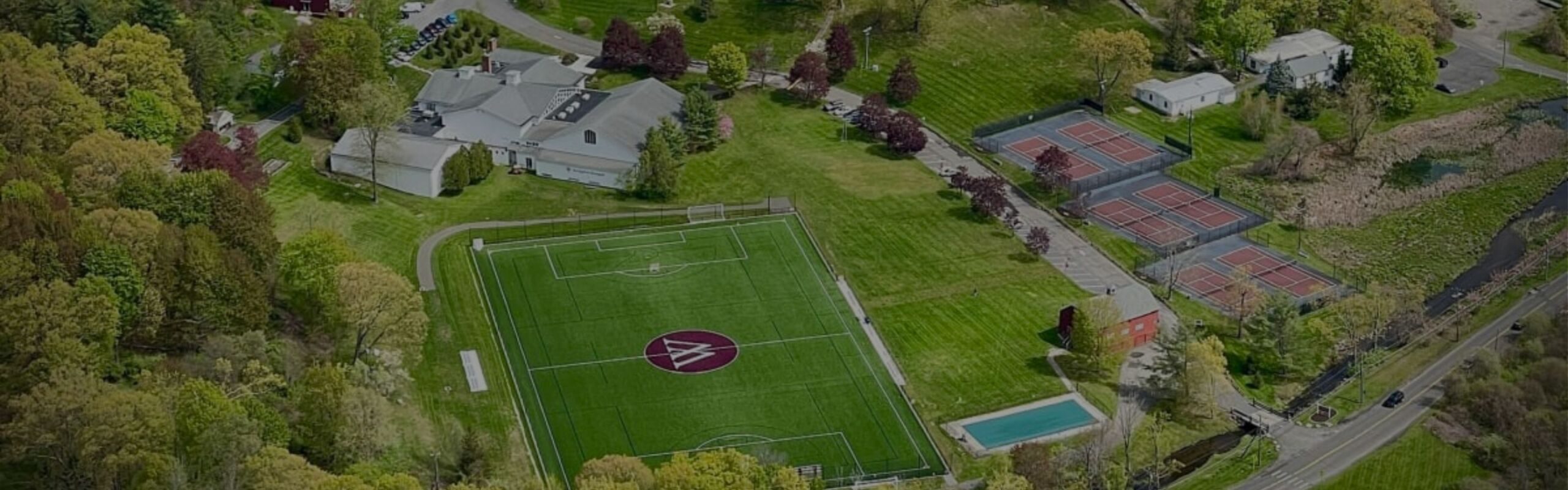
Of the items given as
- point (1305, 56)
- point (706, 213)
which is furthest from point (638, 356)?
point (1305, 56)

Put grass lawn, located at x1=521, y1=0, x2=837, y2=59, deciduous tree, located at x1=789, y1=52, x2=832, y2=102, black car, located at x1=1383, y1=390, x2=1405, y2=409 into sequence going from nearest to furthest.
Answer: black car, located at x1=1383, y1=390, x2=1405, y2=409 < deciduous tree, located at x1=789, y1=52, x2=832, y2=102 < grass lawn, located at x1=521, y1=0, x2=837, y2=59

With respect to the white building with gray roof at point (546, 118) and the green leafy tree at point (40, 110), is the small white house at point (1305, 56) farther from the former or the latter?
the green leafy tree at point (40, 110)

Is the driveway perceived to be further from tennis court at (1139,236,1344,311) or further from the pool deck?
the pool deck

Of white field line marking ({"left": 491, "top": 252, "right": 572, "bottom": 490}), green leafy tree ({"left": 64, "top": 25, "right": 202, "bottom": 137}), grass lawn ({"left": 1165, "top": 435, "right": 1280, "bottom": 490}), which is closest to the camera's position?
grass lawn ({"left": 1165, "top": 435, "right": 1280, "bottom": 490})

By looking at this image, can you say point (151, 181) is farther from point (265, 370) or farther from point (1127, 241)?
point (1127, 241)

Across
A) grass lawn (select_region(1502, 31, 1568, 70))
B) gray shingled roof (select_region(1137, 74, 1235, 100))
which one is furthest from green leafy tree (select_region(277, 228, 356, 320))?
grass lawn (select_region(1502, 31, 1568, 70))

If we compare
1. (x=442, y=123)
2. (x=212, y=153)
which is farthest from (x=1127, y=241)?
(x=212, y=153)
